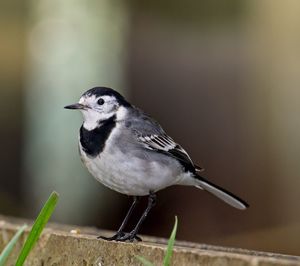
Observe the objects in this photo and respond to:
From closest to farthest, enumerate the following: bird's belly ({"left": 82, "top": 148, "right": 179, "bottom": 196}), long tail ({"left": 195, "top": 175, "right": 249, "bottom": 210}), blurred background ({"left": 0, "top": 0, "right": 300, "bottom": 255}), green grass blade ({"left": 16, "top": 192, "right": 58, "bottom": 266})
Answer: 1. green grass blade ({"left": 16, "top": 192, "right": 58, "bottom": 266})
2. bird's belly ({"left": 82, "top": 148, "right": 179, "bottom": 196})
3. long tail ({"left": 195, "top": 175, "right": 249, "bottom": 210})
4. blurred background ({"left": 0, "top": 0, "right": 300, "bottom": 255})

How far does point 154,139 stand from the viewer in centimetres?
418

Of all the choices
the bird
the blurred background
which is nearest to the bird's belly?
the bird

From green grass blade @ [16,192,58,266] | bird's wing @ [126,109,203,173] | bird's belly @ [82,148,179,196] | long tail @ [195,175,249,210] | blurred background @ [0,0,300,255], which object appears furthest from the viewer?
blurred background @ [0,0,300,255]

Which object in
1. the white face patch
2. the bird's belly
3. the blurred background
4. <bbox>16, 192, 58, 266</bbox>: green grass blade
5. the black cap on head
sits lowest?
the blurred background

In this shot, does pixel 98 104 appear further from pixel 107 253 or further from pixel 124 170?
pixel 107 253

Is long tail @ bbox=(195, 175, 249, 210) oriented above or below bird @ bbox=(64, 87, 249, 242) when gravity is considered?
below

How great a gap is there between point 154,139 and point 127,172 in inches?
11.9

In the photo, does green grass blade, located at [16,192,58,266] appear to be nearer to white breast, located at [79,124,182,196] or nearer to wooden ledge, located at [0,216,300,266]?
wooden ledge, located at [0,216,300,266]

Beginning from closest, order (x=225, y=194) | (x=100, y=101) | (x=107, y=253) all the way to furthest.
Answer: (x=107, y=253) < (x=100, y=101) < (x=225, y=194)

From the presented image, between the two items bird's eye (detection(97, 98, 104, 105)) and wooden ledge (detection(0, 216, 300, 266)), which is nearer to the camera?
wooden ledge (detection(0, 216, 300, 266))

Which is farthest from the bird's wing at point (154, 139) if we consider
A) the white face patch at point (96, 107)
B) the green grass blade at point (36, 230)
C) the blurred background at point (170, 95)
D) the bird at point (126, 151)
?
the blurred background at point (170, 95)

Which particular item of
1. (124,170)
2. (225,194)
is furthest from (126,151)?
(225,194)

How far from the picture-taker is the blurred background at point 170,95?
25.5 feet

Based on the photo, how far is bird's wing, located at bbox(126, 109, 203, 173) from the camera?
13.6 feet
